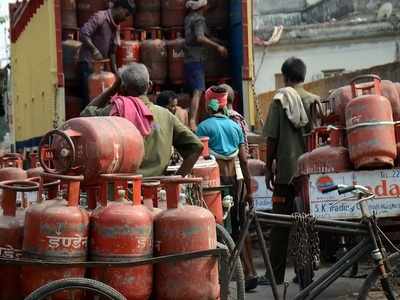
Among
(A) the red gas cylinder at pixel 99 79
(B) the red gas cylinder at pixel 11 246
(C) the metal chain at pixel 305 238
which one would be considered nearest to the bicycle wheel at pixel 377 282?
(C) the metal chain at pixel 305 238

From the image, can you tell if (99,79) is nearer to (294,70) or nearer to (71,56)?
(71,56)

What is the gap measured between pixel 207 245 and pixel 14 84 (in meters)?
9.82

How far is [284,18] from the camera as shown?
1291 inches

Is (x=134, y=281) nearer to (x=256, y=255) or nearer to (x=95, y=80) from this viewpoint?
(x=256, y=255)

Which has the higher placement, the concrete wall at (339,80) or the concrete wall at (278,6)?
the concrete wall at (278,6)

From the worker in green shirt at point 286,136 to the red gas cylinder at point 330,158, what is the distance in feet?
1.64

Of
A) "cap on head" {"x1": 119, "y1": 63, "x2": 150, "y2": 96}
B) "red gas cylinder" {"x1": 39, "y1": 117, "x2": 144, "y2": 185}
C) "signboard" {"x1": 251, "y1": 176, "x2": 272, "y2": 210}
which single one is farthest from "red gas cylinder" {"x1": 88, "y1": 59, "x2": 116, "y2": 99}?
"red gas cylinder" {"x1": 39, "y1": 117, "x2": 144, "y2": 185}

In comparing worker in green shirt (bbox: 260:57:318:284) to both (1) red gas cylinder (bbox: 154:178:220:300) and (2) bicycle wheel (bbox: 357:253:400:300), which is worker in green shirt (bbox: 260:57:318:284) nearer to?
(2) bicycle wheel (bbox: 357:253:400:300)

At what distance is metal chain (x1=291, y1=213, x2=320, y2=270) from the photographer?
478cm

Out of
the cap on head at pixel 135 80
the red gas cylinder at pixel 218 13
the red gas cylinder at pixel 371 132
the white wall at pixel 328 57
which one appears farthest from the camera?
the white wall at pixel 328 57

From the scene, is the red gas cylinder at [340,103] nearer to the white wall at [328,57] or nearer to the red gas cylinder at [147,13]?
the red gas cylinder at [147,13]

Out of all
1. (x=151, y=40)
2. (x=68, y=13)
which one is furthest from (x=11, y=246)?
(x=68, y=13)

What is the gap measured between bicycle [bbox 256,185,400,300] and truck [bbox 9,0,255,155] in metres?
4.46

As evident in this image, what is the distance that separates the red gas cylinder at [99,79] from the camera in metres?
9.02
